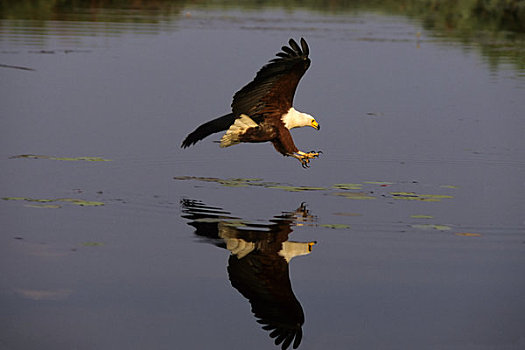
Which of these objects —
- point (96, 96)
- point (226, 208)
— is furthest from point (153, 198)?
point (96, 96)

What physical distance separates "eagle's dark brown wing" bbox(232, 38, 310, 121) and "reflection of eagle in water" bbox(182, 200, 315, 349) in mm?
971

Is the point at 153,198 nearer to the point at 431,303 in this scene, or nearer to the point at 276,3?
the point at 431,303


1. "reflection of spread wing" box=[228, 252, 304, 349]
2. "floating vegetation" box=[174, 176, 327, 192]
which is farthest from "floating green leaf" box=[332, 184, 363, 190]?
"reflection of spread wing" box=[228, 252, 304, 349]

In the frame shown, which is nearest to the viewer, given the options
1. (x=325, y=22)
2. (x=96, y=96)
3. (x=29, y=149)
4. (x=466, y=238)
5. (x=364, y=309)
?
(x=364, y=309)

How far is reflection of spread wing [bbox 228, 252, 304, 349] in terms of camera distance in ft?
16.5

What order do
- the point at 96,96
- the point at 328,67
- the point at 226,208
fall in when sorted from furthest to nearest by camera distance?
the point at 328,67 → the point at 96,96 → the point at 226,208

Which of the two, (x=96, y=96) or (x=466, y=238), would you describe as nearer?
(x=466, y=238)

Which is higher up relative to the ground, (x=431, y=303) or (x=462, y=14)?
(x=431, y=303)

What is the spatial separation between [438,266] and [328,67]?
10272 mm

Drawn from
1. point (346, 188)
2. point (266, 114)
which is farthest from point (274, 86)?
point (346, 188)

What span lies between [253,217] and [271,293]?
1633 millimetres

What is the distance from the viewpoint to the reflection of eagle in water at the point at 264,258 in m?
5.15

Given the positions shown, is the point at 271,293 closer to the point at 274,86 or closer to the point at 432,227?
the point at 432,227

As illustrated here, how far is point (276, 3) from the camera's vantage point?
103 feet
